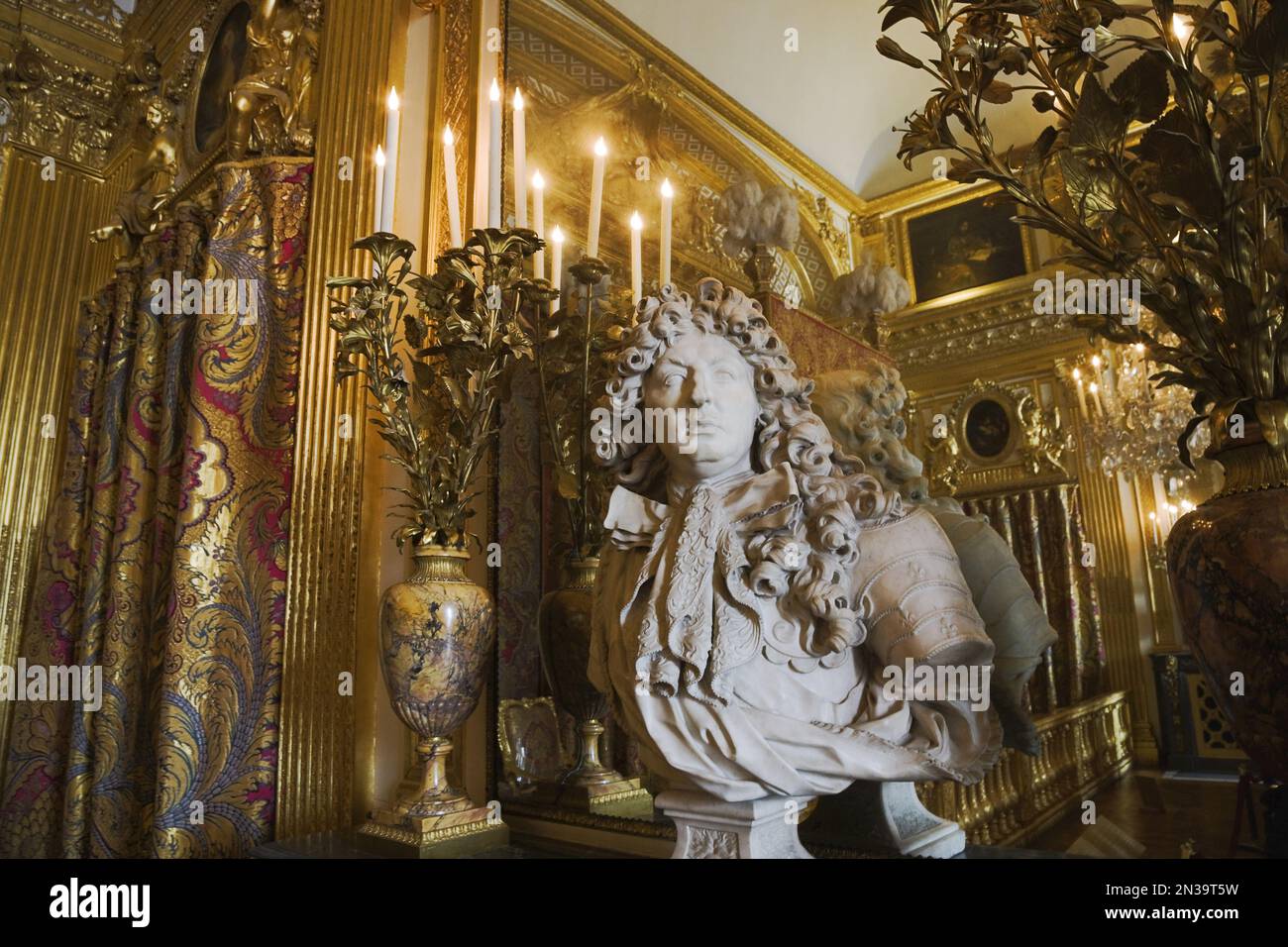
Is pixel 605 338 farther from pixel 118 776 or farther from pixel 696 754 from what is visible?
pixel 118 776

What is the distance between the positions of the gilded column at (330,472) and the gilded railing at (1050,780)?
1441mm

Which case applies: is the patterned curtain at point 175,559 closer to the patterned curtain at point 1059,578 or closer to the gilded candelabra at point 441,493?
the gilded candelabra at point 441,493

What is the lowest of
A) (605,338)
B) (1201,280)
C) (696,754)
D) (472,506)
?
(696,754)

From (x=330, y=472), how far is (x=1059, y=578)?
5.91 feet

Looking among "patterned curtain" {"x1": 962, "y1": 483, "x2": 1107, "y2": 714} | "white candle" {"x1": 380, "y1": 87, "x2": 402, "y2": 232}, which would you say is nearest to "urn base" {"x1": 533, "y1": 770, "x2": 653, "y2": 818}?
"patterned curtain" {"x1": 962, "y1": 483, "x2": 1107, "y2": 714}

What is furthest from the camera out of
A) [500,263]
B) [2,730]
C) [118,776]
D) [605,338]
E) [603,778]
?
[2,730]

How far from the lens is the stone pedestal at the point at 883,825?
3.66ft

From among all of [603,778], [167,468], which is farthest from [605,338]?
[167,468]

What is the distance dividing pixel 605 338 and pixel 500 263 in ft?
1.26

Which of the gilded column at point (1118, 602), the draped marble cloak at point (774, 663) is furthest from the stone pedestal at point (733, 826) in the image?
the gilded column at point (1118, 602)

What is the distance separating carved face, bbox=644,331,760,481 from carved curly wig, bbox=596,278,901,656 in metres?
0.03

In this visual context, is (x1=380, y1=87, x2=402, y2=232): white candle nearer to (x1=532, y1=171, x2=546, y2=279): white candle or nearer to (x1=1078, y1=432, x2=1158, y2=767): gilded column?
(x1=532, y1=171, x2=546, y2=279): white candle

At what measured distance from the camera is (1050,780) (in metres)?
1.70

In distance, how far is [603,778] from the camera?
1616 millimetres
